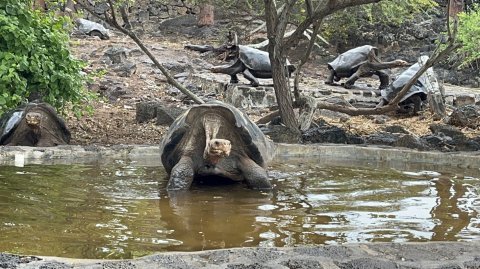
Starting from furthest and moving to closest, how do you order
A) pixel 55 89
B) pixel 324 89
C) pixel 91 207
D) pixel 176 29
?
pixel 176 29
pixel 324 89
pixel 55 89
pixel 91 207

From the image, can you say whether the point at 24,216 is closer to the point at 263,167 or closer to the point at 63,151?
the point at 263,167

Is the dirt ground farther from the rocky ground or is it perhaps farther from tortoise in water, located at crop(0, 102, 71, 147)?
tortoise in water, located at crop(0, 102, 71, 147)

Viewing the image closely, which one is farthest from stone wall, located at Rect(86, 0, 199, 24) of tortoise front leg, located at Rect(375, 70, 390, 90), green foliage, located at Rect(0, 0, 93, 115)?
green foliage, located at Rect(0, 0, 93, 115)

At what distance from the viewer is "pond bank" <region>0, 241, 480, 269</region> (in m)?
2.25

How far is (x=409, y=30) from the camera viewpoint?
17984 millimetres

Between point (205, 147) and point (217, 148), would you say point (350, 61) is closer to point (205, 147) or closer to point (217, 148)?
point (205, 147)

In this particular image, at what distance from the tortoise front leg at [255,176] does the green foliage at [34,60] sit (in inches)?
121

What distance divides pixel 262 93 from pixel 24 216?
7.73m

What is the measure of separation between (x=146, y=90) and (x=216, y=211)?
8.79m

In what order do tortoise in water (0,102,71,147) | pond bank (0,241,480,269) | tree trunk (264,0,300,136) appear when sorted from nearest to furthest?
pond bank (0,241,480,269)
tortoise in water (0,102,71,147)
tree trunk (264,0,300,136)

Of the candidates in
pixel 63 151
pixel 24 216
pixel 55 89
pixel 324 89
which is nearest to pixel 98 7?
pixel 324 89

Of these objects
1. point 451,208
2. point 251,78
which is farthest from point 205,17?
point 451,208

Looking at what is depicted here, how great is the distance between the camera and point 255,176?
443 centimetres

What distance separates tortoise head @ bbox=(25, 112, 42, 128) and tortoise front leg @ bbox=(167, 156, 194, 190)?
249 centimetres
